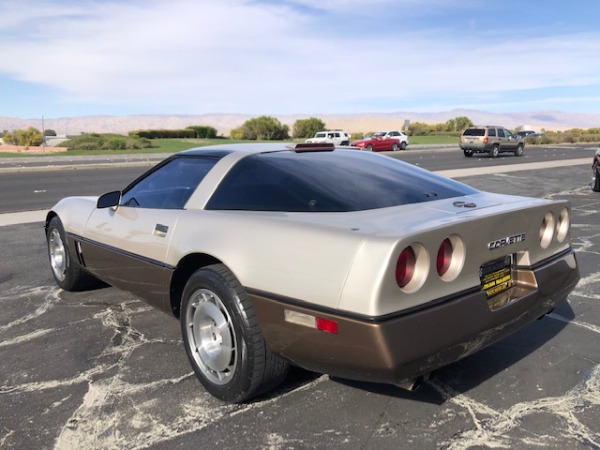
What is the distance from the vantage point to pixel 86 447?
268 centimetres

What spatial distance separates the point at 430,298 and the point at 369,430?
0.78m

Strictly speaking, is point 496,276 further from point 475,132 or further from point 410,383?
point 475,132

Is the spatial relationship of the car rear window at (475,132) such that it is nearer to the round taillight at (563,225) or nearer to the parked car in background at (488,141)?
the parked car in background at (488,141)

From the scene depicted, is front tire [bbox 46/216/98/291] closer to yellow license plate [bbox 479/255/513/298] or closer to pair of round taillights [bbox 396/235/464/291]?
pair of round taillights [bbox 396/235/464/291]

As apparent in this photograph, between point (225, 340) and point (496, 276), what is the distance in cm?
150

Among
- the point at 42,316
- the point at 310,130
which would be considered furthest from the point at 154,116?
the point at 42,316

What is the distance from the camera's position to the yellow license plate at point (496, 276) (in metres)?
2.87

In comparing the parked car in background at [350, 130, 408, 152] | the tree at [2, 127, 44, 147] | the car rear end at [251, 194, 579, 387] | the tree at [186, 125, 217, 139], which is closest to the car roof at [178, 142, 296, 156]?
the car rear end at [251, 194, 579, 387]

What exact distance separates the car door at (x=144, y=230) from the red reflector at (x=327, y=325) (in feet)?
4.19

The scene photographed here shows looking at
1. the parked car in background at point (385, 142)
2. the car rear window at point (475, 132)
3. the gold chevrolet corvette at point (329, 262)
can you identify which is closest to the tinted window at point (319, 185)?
the gold chevrolet corvette at point (329, 262)

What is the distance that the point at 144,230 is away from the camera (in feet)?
12.4

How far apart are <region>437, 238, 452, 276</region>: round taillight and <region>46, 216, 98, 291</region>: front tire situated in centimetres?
331

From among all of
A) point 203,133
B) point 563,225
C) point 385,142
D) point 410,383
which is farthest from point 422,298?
point 203,133

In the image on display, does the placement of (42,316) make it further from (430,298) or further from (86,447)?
(430,298)
